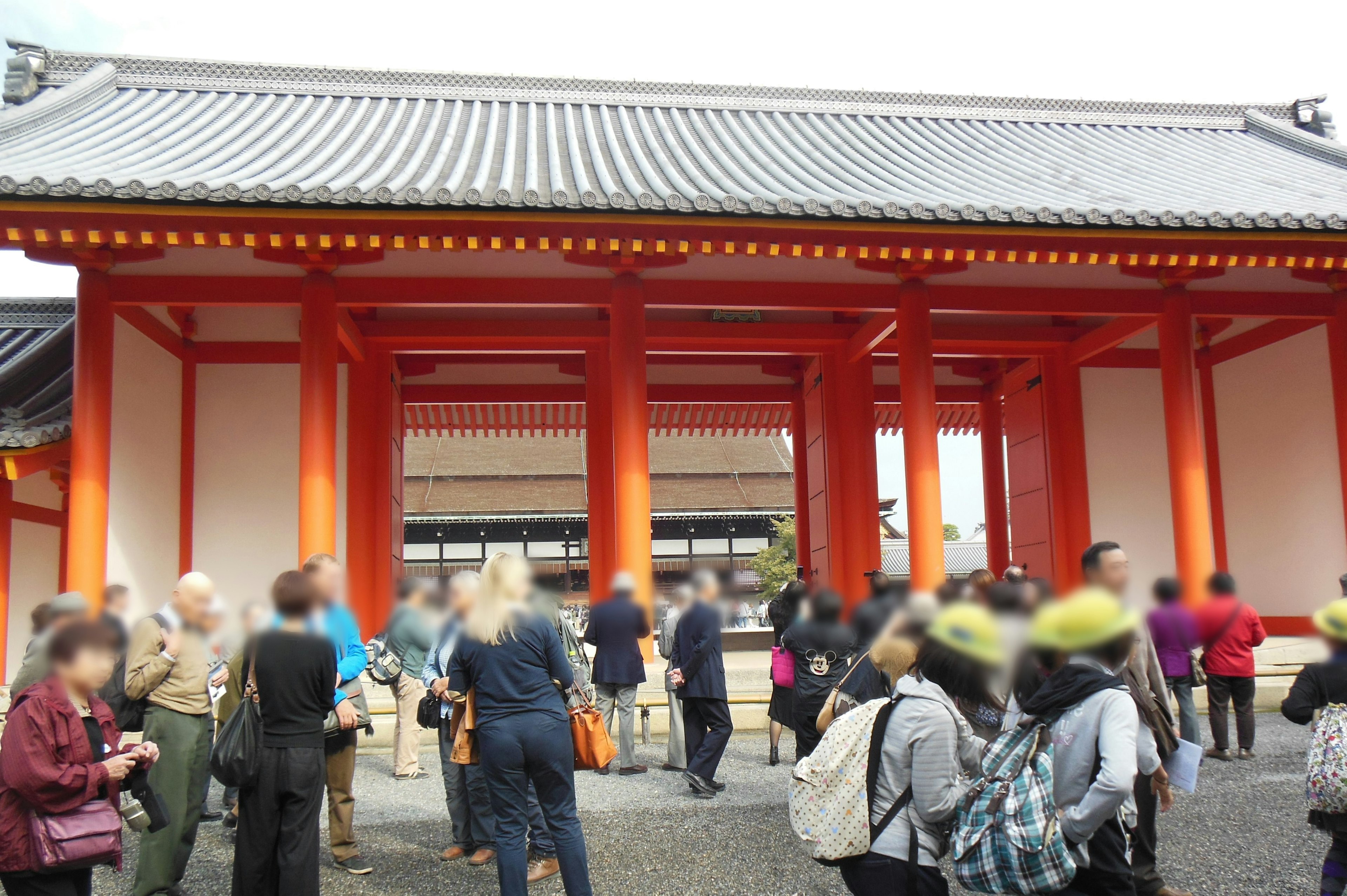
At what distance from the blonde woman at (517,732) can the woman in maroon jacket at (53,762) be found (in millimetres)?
1216

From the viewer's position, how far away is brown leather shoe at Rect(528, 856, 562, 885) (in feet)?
13.7

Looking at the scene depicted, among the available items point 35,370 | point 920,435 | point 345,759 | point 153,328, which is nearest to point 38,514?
point 35,370

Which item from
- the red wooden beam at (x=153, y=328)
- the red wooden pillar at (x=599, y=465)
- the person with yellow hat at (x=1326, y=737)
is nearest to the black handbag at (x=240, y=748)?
the person with yellow hat at (x=1326, y=737)

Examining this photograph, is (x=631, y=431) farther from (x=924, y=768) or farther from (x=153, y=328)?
(x=924, y=768)

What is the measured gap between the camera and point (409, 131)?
964 centimetres

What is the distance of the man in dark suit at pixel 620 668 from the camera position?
6.03m

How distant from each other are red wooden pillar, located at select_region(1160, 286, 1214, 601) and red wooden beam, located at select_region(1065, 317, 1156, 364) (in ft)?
0.77

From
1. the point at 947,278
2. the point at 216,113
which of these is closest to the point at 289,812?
the point at 947,278

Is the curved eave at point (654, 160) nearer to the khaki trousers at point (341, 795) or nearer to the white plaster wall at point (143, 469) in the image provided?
the white plaster wall at point (143, 469)

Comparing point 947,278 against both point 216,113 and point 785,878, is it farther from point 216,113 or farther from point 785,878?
point 216,113

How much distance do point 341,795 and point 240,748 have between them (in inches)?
42.1

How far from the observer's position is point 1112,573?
106 inches

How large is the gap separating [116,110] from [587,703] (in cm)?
890

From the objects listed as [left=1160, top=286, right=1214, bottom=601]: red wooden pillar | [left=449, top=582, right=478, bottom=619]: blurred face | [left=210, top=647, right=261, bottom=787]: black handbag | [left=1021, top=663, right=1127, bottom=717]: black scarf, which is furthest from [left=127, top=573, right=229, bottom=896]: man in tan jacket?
[left=1160, top=286, right=1214, bottom=601]: red wooden pillar
